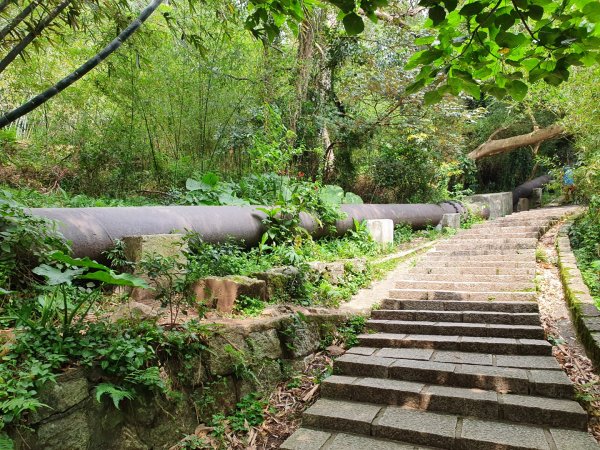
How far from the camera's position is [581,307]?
3.91 metres

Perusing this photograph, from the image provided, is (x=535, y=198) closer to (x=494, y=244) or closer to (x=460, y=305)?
(x=494, y=244)

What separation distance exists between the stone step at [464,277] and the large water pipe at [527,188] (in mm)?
10365

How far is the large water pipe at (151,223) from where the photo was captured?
323 centimetres

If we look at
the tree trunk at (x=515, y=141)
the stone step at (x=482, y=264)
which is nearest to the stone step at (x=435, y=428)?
the stone step at (x=482, y=264)

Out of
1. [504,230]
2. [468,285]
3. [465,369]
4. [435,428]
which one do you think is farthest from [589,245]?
[435,428]

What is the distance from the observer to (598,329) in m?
3.41

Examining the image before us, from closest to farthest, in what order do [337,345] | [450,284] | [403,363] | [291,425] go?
[291,425] → [403,363] → [337,345] → [450,284]

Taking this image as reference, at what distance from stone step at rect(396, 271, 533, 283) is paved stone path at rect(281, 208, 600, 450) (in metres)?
0.06

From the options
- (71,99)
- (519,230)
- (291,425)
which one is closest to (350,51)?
(519,230)

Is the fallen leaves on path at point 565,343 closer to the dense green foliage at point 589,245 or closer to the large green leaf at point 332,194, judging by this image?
the dense green foliage at point 589,245

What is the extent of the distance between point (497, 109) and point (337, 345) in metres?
12.8

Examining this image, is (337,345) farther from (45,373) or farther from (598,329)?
(45,373)

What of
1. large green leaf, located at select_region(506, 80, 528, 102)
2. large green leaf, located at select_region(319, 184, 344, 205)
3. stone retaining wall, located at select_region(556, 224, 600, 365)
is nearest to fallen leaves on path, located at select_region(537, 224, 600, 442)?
stone retaining wall, located at select_region(556, 224, 600, 365)

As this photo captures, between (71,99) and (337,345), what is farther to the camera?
(71,99)
